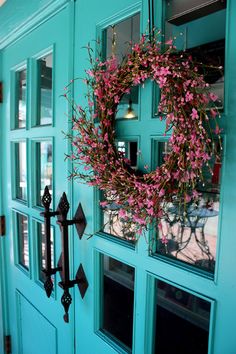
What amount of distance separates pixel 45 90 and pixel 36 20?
0.95ft

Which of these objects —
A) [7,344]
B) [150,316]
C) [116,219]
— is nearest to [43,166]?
[116,219]

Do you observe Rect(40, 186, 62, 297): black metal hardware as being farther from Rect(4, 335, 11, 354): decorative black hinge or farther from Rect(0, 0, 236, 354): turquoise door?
Rect(4, 335, 11, 354): decorative black hinge

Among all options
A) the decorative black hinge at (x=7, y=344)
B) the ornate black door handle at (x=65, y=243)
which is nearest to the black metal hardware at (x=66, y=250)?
the ornate black door handle at (x=65, y=243)

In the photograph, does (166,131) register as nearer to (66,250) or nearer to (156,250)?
(156,250)

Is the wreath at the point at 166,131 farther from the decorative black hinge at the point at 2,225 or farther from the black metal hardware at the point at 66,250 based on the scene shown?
the decorative black hinge at the point at 2,225

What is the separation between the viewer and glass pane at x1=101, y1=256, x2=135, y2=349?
2.99 ft

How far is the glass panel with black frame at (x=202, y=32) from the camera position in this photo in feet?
2.07

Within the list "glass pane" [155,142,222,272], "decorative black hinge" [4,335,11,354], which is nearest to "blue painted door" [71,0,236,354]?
"glass pane" [155,142,222,272]

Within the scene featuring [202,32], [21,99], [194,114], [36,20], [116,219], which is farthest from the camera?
[21,99]

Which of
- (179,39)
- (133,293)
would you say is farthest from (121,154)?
(133,293)

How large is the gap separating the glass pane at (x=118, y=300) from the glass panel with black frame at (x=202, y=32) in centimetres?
63

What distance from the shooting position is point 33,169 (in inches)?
50.9

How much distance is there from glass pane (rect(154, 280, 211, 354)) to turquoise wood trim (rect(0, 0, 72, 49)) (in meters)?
1.08

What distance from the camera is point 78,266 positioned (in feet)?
3.50
